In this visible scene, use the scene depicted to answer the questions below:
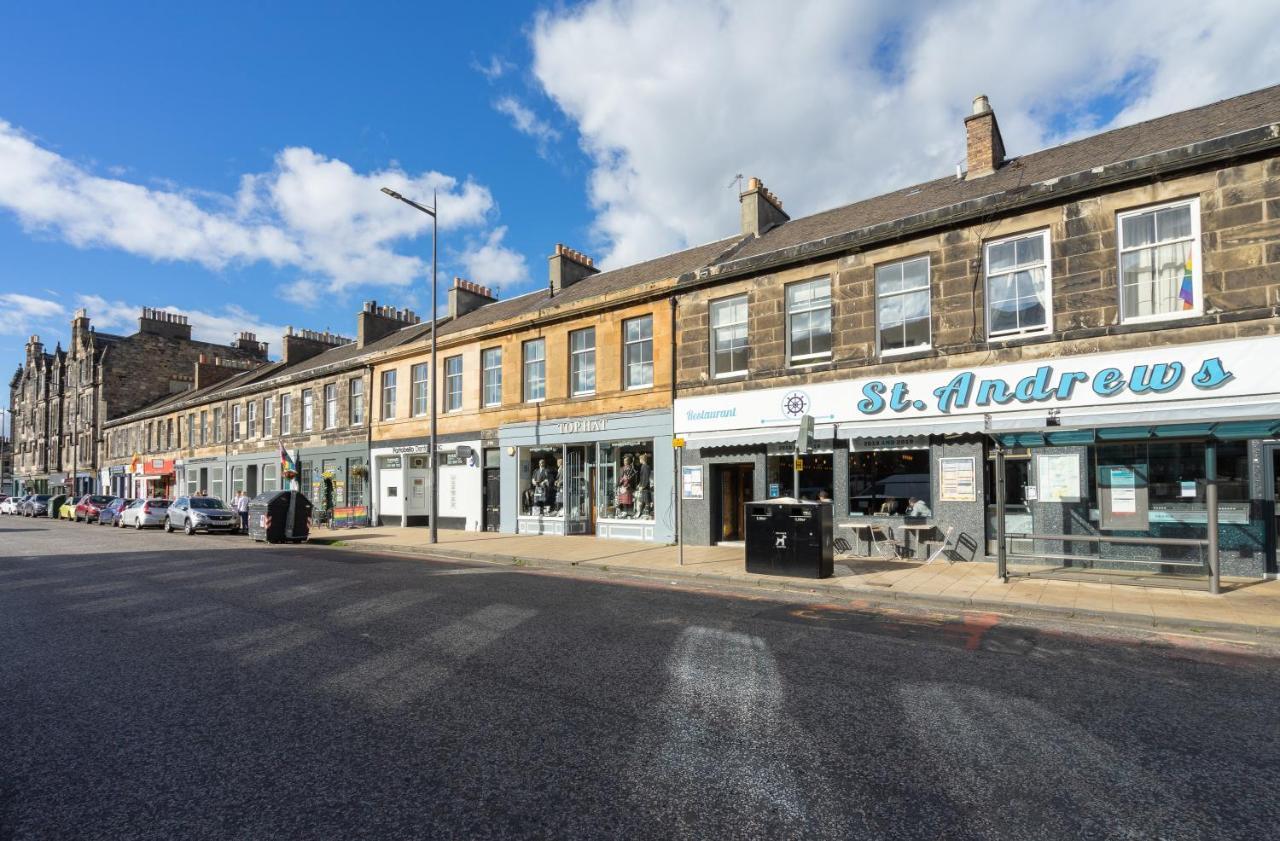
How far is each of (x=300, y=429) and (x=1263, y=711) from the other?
33808mm

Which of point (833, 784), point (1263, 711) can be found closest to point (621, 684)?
point (833, 784)

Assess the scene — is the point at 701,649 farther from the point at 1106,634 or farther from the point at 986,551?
the point at 986,551

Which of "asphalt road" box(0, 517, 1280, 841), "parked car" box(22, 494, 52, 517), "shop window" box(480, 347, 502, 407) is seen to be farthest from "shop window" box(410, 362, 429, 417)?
"parked car" box(22, 494, 52, 517)

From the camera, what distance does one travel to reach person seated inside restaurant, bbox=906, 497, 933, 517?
13.7m

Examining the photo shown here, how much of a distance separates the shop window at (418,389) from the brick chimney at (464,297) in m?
3.19

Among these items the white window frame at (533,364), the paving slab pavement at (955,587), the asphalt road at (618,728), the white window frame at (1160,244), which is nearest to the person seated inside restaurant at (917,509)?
the paving slab pavement at (955,587)

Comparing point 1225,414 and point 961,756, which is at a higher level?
point 1225,414

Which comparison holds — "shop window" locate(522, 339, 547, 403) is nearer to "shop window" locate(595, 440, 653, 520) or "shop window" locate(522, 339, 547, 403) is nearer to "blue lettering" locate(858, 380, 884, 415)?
"shop window" locate(595, 440, 653, 520)

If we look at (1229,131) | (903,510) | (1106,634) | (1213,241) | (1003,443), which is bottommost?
(1106,634)

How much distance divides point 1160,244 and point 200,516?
28701 mm

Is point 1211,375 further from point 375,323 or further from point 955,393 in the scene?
point 375,323

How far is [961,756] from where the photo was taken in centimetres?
412

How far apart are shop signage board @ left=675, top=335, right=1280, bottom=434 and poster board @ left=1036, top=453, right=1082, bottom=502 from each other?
2.63 feet

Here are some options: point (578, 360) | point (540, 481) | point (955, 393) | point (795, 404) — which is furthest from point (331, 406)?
point (955, 393)
